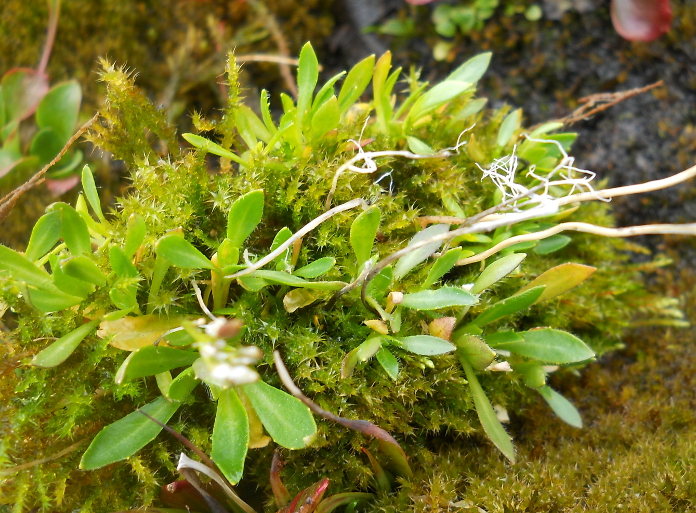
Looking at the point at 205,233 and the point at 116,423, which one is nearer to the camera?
the point at 116,423

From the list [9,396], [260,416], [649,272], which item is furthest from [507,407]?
[9,396]

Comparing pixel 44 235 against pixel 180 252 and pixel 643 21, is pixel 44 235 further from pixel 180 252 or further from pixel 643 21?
pixel 643 21

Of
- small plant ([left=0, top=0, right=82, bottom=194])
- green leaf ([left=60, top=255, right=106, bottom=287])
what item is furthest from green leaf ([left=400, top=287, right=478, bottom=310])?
small plant ([left=0, top=0, right=82, bottom=194])

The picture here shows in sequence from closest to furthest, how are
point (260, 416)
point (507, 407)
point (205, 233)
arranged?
point (260, 416) → point (205, 233) → point (507, 407)

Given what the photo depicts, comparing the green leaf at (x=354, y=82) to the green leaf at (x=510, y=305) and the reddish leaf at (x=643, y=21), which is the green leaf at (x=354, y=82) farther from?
the reddish leaf at (x=643, y=21)

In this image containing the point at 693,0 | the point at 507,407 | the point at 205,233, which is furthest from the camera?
the point at 693,0

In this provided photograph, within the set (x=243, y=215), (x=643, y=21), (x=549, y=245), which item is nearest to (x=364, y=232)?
(x=243, y=215)

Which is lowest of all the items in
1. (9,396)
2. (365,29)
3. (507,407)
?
(507,407)

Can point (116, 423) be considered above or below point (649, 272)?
above

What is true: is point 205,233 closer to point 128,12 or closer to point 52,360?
point 52,360
